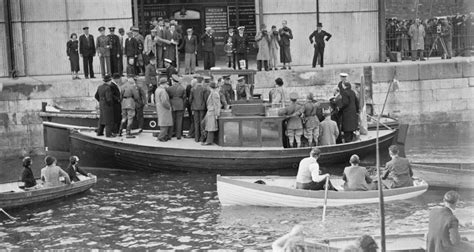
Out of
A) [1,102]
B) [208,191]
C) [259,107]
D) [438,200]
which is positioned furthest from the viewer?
[1,102]

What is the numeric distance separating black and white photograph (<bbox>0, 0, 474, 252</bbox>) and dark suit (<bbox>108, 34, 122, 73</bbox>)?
3.2 inches

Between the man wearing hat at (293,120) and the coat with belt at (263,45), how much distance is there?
7570mm

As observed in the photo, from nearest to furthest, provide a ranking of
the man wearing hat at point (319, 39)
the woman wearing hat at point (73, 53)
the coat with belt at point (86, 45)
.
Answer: the coat with belt at point (86, 45)
the woman wearing hat at point (73, 53)
the man wearing hat at point (319, 39)

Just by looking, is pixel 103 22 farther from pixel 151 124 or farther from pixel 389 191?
pixel 389 191

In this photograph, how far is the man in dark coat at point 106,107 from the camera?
26.4m

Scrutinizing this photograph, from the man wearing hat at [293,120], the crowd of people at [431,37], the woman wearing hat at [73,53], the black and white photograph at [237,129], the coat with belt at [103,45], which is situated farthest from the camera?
the crowd of people at [431,37]

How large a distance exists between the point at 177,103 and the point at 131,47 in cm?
546

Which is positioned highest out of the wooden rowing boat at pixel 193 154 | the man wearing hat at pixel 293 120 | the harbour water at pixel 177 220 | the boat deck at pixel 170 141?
the man wearing hat at pixel 293 120

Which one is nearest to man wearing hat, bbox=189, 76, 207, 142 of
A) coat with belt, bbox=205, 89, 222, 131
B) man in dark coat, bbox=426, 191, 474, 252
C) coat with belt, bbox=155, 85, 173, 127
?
coat with belt, bbox=205, 89, 222, 131

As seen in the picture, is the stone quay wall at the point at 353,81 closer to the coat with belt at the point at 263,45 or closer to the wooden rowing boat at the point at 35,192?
the coat with belt at the point at 263,45

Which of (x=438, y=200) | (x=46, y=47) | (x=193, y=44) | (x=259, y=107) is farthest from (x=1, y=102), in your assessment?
(x=438, y=200)

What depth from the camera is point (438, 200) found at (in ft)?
71.8

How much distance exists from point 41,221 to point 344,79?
9288mm

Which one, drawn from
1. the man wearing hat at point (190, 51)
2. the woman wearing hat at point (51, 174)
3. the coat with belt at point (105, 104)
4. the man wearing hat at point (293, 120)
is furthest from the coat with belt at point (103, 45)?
the woman wearing hat at point (51, 174)
